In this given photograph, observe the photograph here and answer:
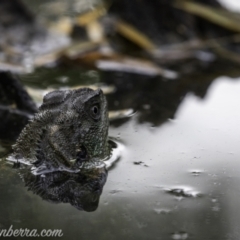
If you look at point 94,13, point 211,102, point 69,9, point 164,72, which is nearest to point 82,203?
point 211,102

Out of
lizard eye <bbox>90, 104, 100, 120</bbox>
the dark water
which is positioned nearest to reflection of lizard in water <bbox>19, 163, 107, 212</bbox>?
the dark water

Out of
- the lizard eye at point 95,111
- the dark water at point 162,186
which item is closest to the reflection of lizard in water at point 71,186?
the dark water at point 162,186

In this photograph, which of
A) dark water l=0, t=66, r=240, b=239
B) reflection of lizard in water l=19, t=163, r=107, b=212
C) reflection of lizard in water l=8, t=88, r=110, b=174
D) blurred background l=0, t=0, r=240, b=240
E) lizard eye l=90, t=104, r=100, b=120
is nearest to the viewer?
dark water l=0, t=66, r=240, b=239

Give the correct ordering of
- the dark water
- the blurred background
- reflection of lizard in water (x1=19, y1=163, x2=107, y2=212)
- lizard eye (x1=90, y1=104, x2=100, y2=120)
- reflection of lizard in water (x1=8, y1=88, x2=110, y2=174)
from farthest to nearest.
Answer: lizard eye (x1=90, y1=104, x2=100, y2=120)
reflection of lizard in water (x1=8, y1=88, x2=110, y2=174)
reflection of lizard in water (x1=19, y1=163, x2=107, y2=212)
the blurred background
the dark water

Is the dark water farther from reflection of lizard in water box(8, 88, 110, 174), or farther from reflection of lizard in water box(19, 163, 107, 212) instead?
reflection of lizard in water box(8, 88, 110, 174)

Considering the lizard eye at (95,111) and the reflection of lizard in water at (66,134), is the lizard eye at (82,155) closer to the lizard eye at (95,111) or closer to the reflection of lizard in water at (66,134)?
the reflection of lizard in water at (66,134)

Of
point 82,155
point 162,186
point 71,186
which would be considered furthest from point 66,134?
point 162,186
